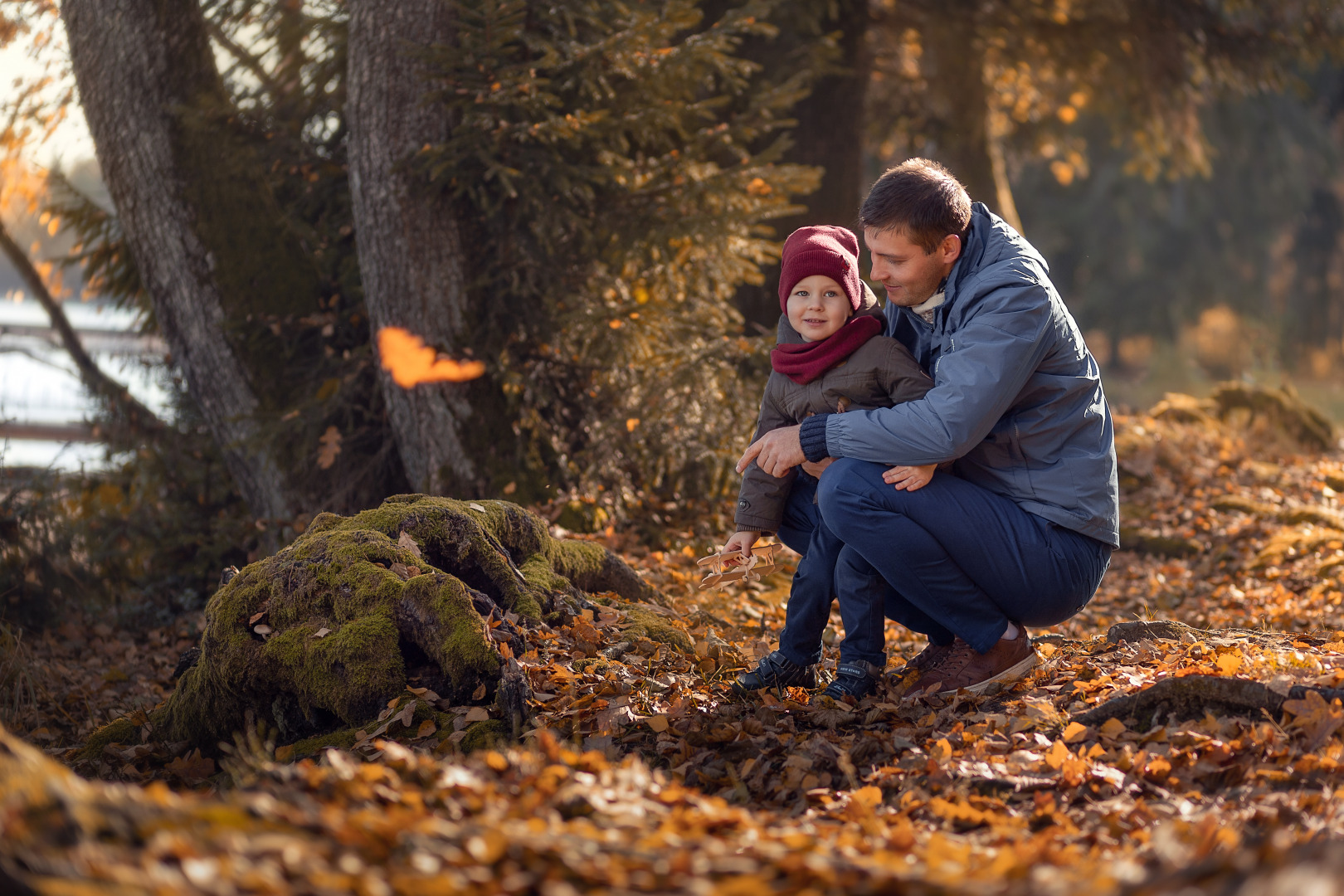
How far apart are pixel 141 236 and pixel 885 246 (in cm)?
509

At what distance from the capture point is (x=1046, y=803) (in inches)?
98.3

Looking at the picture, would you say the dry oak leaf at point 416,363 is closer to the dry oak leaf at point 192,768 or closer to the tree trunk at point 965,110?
the dry oak leaf at point 192,768

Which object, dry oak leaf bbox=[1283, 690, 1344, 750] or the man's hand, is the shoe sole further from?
the man's hand

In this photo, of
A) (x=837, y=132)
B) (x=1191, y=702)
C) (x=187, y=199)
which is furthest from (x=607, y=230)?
(x=1191, y=702)

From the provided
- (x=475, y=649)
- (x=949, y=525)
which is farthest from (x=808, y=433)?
(x=475, y=649)

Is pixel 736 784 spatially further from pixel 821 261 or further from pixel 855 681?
pixel 821 261

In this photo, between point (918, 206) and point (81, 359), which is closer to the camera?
point (918, 206)

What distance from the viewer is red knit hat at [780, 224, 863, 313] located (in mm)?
3492

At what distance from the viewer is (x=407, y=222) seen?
5.86 meters

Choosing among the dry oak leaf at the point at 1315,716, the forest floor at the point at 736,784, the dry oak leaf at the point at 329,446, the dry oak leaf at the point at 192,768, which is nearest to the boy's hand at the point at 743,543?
the forest floor at the point at 736,784

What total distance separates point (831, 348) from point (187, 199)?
465 cm

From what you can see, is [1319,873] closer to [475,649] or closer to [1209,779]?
[1209,779]

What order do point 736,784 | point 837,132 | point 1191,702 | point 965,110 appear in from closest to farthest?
point 736,784
point 1191,702
point 837,132
point 965,110

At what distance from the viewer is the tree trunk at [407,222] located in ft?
18.7
